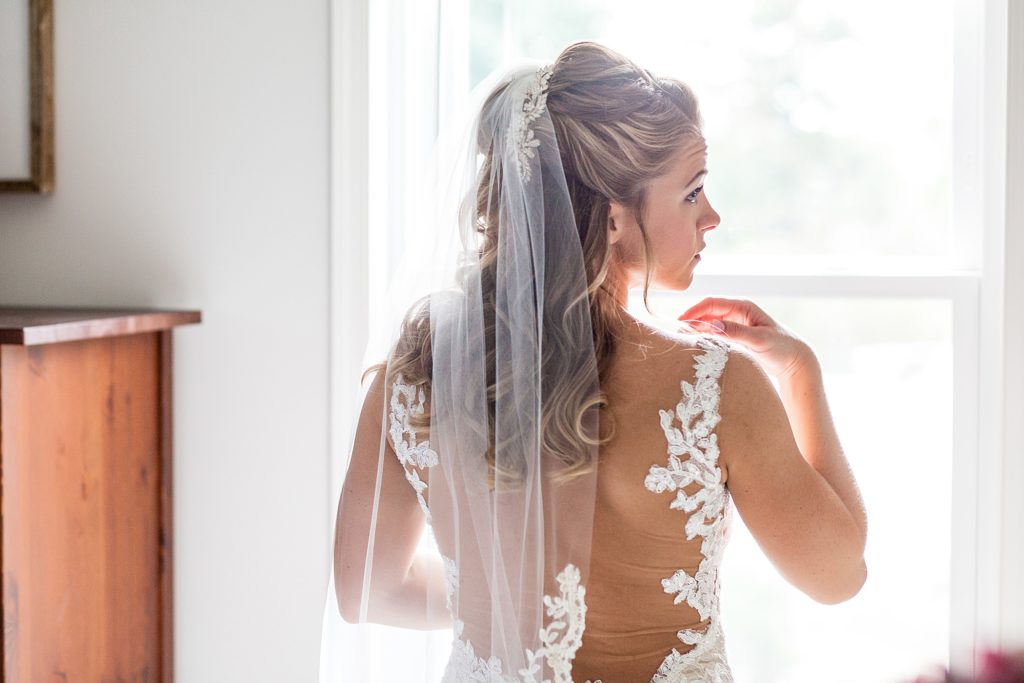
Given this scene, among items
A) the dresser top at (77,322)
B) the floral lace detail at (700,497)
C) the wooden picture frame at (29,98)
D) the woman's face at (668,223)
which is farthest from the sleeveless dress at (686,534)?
the wooden picture frame at (29,98)

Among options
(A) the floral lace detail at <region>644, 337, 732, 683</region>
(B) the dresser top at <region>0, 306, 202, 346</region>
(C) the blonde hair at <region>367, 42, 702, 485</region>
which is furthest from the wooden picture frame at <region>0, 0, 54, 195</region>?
(A) the floral lace detail at <region>644, 337, 732, 683</region>

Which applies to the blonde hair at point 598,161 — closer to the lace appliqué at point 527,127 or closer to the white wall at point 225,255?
the lace appliqué at point 527,127

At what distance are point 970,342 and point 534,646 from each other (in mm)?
1106

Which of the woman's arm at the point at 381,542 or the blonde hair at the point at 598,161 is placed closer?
the blonde hair at the point at 598,161

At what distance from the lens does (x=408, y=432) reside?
1234 millimetres

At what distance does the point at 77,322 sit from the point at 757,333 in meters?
1.10

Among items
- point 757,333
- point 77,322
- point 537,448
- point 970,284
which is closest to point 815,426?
point 757,333

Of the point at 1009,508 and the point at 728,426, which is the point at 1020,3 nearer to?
the point at 1009,508

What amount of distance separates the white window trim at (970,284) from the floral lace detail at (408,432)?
64 cm

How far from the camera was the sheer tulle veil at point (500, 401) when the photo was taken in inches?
45.8

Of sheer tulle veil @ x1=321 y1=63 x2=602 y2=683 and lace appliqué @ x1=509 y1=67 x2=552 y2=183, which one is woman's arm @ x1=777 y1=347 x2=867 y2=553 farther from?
lace appliqué @ x1=509 y1=67 x2=552 y2=183

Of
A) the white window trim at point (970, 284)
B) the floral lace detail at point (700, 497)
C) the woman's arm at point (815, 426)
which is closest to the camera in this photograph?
the floral lace detail at point (700, 497)

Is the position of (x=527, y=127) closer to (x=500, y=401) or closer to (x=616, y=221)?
(x=616, y=221)

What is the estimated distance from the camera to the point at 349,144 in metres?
1.84
